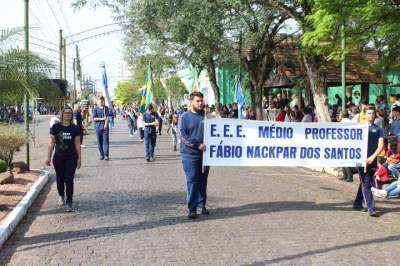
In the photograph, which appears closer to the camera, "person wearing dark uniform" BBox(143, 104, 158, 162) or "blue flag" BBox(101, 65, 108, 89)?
"person wearing dark uniform" BBox(143, 104, 158, 162)

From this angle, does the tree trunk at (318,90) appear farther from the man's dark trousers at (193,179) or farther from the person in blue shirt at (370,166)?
the man's dark trousers at (193,179)

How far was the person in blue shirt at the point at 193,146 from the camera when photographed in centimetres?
878

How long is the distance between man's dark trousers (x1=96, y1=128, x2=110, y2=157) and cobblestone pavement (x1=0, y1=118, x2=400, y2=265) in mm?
4389

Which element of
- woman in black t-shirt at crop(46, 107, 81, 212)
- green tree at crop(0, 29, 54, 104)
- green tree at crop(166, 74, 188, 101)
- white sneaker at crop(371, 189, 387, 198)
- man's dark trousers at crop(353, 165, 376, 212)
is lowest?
white sneaker at crop(371, 189, 387, 198)

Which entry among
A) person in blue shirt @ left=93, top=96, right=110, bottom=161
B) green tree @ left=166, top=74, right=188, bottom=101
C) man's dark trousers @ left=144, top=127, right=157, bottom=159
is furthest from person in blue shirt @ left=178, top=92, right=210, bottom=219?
green tree @ left=166, top=74, right=188, bottom=101

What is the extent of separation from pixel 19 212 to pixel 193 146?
285 cm

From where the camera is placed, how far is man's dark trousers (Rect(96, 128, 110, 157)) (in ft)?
57.0

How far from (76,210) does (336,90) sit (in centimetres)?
3200

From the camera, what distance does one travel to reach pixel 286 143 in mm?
9664

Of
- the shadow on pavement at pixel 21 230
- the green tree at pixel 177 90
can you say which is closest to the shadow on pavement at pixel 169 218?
the shadow on pavement at pixel 21 230

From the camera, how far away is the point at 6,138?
13930 mm

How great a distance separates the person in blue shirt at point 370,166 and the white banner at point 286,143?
10cm

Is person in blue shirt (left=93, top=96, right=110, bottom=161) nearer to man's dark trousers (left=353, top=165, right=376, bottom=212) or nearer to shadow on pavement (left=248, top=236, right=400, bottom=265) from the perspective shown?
man's dark trousers (left=353, top=165, right=376, bottom=212)

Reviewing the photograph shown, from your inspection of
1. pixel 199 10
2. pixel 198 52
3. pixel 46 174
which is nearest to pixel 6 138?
pixel 46 174
